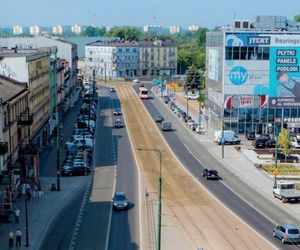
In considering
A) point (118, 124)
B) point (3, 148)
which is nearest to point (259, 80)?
point (118, 124)

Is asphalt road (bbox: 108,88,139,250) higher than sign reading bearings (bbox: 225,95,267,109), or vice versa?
sign reading bearings (bbox: 225,95,267,109)

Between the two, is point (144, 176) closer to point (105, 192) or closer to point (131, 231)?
point (105, 192)

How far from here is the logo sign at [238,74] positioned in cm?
10250

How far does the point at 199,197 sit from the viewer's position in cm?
6544

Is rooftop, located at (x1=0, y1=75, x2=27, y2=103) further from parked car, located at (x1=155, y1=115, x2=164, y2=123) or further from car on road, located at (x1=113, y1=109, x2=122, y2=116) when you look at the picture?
car on road, located at (x1=113, y1=109, x2=122, y2=116)

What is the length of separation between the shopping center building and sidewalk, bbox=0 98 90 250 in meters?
28.1

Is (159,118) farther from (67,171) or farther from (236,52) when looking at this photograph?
(67,171)

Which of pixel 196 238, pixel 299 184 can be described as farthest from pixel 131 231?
pixel 299 184

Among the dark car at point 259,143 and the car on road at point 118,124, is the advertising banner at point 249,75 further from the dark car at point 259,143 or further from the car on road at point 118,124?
the car on road at point 118,124

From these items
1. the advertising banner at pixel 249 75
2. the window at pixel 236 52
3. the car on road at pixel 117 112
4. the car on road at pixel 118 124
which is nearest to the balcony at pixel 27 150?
the advertising banner at pixel 249 75

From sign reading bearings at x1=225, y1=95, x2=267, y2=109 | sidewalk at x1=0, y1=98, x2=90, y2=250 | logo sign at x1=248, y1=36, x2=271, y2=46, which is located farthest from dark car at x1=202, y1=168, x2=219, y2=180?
logo sign at x1=248, y1=36, x2=271, y2=46

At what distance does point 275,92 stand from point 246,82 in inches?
165

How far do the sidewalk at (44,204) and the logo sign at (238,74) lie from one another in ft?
92.1

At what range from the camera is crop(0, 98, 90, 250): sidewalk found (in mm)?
52263
